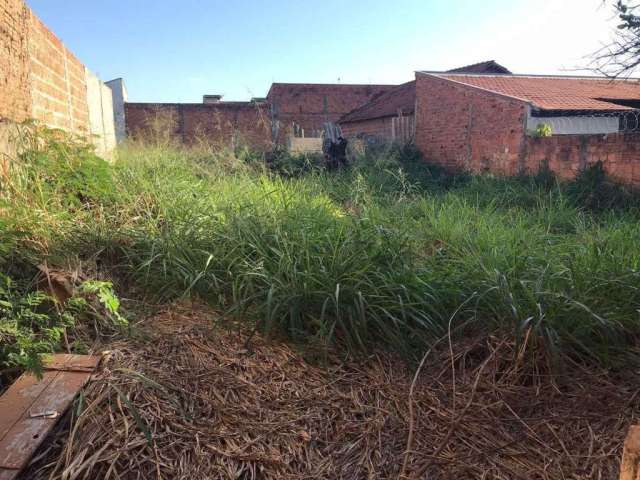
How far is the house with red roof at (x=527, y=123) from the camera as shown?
759cm

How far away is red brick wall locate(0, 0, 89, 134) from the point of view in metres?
3.32

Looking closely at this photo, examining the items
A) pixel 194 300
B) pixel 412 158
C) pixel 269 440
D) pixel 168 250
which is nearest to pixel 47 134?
pixel 168 250

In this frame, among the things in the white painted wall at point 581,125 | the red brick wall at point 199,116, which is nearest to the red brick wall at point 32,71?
the white painted wall at point 581,125

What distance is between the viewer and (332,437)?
189 cm

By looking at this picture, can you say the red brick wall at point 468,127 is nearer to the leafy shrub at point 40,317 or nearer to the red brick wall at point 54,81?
the red brick wall at point 54,81

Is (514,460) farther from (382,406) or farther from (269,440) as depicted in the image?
(269,440)

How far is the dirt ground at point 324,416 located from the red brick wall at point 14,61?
2.19 metres

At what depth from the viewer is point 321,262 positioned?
263 centimetres

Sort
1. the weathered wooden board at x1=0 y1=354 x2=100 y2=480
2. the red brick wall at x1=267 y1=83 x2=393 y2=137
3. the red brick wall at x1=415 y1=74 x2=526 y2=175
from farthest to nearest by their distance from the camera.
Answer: the red brick wall at x1=267 y1=83 x2=393 y2=137
the red brick wall at x1=415 y1=74 x2=526 y2=175
the weathered wooden board at x1=0 y1=354 x2=100 y2=480

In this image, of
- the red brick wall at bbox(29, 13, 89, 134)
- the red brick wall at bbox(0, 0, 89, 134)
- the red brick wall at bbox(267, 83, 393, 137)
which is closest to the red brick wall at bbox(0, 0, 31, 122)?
the red brick wall at bbox(0, 0, 89, 134)

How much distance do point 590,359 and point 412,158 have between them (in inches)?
446

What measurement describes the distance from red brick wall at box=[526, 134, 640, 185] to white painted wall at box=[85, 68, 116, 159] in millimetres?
7201

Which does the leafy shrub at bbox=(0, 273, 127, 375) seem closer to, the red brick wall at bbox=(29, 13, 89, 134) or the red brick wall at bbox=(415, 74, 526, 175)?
the red brick wall at bbox=(29, 13, 89, 134)

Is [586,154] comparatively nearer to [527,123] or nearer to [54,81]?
[527,123]
